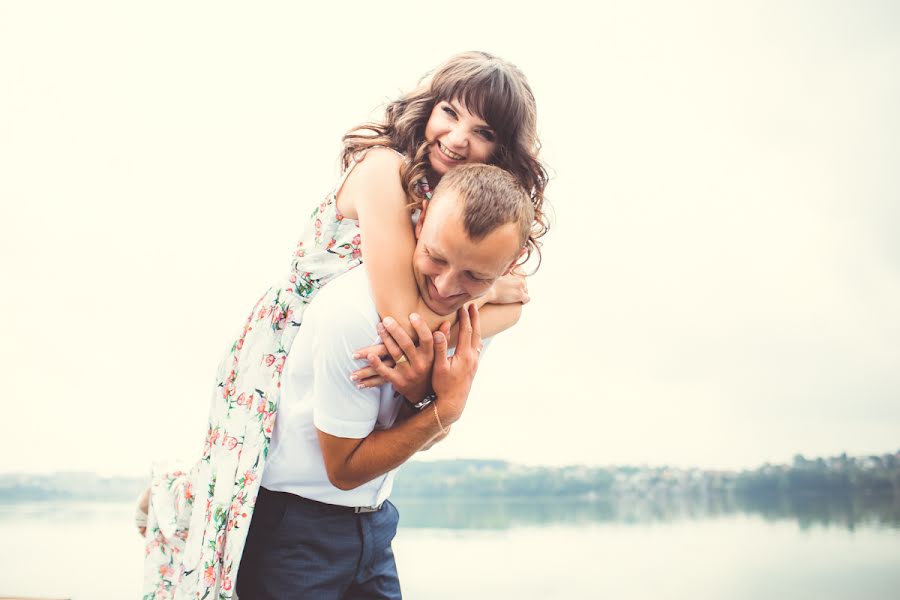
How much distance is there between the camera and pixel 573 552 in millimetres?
3430

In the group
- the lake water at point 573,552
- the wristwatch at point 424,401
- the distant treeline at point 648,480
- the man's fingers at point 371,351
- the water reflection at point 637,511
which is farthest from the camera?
the distant treeline at point 648,480

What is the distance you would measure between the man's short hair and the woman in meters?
0.13

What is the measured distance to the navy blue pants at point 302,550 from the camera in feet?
4.02

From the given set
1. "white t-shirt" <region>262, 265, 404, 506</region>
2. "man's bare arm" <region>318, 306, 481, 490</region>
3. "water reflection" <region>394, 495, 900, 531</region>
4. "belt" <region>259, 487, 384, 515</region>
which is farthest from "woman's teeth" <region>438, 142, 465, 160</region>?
"water reflection" <region>394, 495, 900, 531</region>

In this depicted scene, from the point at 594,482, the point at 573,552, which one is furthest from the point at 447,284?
the point at 594,482

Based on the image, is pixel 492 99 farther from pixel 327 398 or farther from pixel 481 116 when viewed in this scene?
pixel 327 398

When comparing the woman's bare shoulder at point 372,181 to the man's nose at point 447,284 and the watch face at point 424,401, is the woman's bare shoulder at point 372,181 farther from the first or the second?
the watch face at point 424,401

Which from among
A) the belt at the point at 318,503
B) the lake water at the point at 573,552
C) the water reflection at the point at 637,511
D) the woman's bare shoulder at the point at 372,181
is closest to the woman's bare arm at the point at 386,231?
the woman's bare shoulder at the point at 372,181

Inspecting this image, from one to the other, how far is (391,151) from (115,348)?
270 centimetres

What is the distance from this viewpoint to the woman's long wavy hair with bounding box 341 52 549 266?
1.42 metres

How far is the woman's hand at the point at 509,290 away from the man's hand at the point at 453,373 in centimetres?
16

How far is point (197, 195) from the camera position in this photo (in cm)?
364

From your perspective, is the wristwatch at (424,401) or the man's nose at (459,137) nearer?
the wristwatch at (424,401)

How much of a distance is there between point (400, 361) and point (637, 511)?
2980 millimetres
